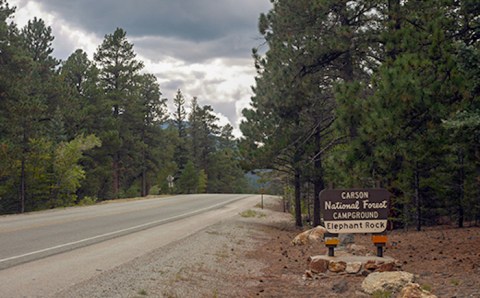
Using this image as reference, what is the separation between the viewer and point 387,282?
7.95 m

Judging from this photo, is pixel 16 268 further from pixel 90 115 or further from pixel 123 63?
pixel 123 63

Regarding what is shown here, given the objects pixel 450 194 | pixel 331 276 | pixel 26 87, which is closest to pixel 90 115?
pixel 26 87

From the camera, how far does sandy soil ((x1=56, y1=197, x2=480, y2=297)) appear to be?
7656mm

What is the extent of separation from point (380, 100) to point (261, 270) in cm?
486

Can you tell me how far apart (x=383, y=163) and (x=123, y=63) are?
162 feet

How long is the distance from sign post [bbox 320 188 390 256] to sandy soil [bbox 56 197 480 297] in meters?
1.10

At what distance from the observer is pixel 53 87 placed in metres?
40.3

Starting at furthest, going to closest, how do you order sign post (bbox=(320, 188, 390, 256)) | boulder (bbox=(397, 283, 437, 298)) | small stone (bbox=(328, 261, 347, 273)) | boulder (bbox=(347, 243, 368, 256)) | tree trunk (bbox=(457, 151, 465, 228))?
1. tree trunk (bbox=(457, 151, 465, 228))
2. boulder (bbox=(347, 243, 368, 256))
3. sign post (bbox=(320, 188, 390, 256))
4. small stone (bbox=(328, 261, 347, 273))
5. boulder (bbox=(397, 283, 437, 298))

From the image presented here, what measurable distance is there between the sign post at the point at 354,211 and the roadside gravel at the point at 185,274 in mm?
2105

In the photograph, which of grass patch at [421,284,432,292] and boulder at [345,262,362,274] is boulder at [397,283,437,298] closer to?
grass patch at [421,284,432,292]

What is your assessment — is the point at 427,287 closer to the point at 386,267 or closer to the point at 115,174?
the point at 386,267

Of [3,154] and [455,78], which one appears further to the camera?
[3,154]

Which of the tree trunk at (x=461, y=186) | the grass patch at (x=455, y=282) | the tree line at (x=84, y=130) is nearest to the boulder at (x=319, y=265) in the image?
the grass patch at (x=455, y=282)

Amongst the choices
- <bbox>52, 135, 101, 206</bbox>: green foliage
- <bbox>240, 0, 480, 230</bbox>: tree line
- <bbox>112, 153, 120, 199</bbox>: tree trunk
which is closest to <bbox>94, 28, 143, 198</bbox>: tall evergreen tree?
<bbox>112, 153, 120, 199</bbox>: tree trunk
